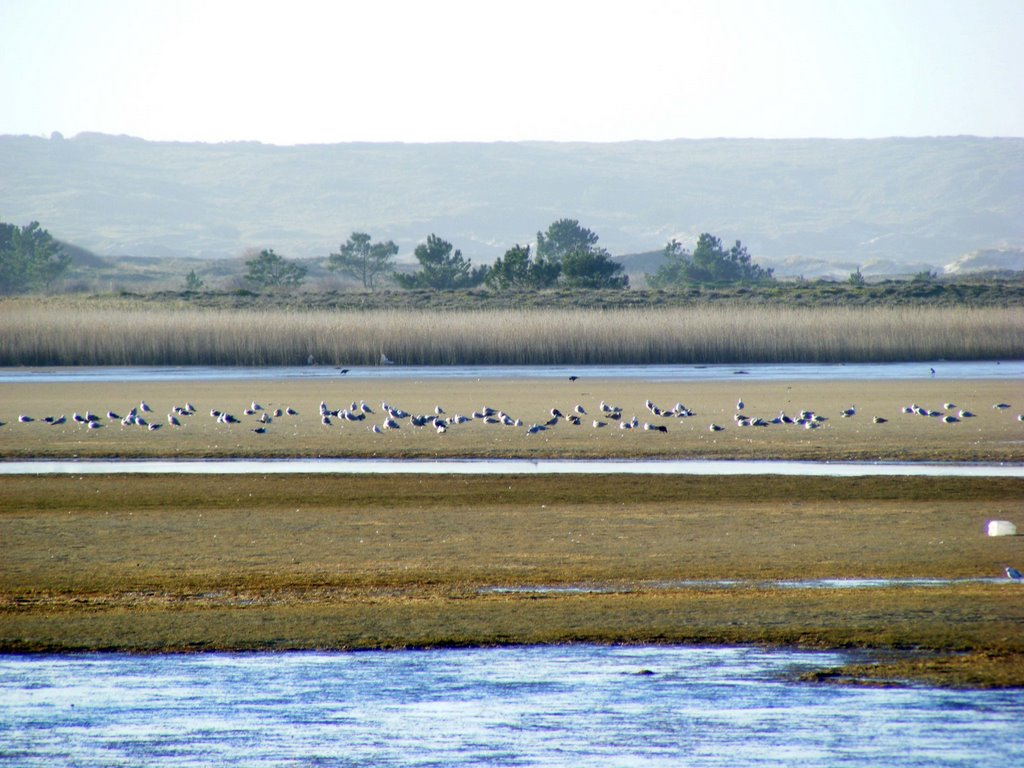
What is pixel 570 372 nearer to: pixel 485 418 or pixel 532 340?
pixel 532 340

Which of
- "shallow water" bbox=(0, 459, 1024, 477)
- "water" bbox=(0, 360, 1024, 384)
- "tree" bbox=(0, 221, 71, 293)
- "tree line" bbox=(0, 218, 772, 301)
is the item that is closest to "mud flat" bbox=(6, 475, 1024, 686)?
"shallow water" bbox=(0, 459, 1024, 477)

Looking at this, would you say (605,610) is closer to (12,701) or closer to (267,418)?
(12,701)

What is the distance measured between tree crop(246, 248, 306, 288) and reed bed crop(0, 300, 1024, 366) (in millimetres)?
35268

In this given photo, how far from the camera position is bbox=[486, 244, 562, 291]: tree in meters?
61.3

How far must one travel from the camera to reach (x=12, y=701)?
7.35 meters

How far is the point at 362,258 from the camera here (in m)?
102

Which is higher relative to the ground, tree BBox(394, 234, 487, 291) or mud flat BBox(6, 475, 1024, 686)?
tree BBox(394, 234, 487, 291)

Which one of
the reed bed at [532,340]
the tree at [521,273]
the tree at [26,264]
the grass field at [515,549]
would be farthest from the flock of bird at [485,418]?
the tree at [26,264]

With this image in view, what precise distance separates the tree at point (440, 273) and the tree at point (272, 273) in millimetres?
11604

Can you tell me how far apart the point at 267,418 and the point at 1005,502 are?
13937mm

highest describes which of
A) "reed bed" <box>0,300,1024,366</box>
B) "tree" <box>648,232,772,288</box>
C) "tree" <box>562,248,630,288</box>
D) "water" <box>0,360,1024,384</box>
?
"tree" <box>648,232,772,288</box>

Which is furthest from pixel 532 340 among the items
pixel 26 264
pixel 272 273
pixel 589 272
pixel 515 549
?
pixel 26 264

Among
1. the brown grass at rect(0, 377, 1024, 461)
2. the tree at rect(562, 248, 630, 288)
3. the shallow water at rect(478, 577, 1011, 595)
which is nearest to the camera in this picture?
the shallow water at rect(478, 577, 1011, 595)

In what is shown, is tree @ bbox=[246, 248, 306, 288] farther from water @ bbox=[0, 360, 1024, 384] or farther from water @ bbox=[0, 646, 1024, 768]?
water @ bbox=[0, 646, 1024, 768]
